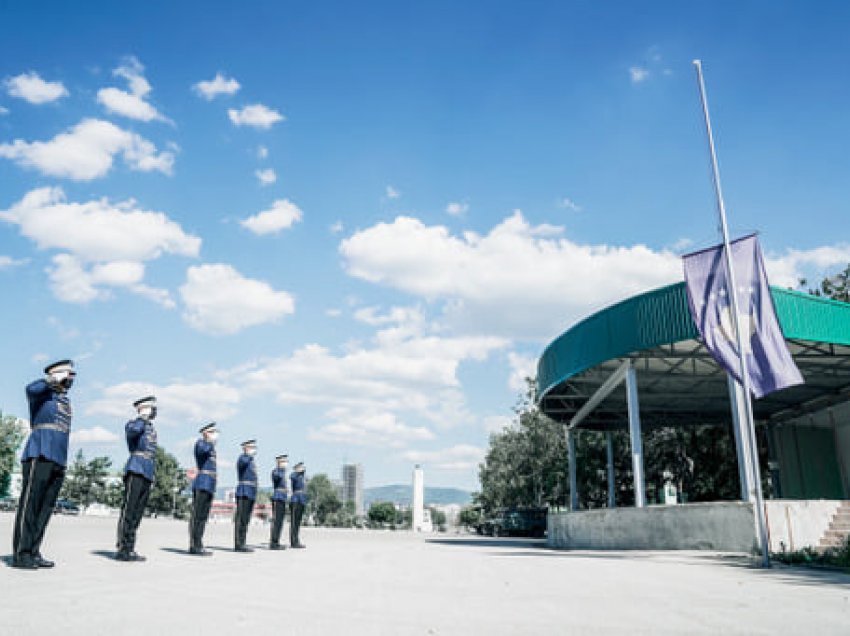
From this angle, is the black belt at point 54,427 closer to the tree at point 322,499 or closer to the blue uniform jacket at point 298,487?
the blue uniform jacket at point 298,487

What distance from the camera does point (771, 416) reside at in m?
30.2

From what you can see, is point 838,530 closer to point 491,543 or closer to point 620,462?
point 491,543

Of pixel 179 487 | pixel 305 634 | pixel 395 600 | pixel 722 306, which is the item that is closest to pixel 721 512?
pixel 722 306

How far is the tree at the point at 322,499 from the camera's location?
406 feet

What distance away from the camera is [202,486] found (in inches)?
404

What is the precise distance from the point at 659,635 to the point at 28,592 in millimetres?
4508

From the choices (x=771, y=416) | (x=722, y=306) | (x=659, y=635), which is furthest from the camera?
(x=771, y=416)

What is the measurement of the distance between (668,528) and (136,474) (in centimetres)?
1131

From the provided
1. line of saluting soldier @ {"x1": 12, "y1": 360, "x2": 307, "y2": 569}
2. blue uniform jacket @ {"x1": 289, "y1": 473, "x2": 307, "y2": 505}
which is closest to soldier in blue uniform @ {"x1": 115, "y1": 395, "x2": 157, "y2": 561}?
line of saluting soldier @ {"x1": 12, "y1": 360, "x2": 307, "y2": 569}

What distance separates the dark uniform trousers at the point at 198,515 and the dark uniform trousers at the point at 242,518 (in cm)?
124

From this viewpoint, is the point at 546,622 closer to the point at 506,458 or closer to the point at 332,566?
the point at 332,566

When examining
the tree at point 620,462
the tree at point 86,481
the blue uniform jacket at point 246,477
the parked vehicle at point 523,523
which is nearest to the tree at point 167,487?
the tree at point 86,481

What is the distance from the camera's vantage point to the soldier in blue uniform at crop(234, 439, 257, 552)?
1164 cm

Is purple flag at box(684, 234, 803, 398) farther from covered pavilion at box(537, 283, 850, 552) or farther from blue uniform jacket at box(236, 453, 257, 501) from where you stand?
blue uniform jacket at box(236, 453, 257, 501)
